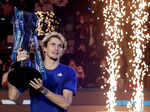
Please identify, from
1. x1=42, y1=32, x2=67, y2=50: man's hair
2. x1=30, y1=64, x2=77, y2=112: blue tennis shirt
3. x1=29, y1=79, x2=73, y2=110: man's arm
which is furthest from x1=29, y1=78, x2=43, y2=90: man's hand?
x1=42, y1=32, x2=67, y2=50: man's hair

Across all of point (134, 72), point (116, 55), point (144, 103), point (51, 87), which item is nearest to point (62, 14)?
point (116, 55)

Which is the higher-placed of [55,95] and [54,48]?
[54,48]

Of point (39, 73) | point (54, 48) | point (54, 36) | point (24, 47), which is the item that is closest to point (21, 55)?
point (24, 47)

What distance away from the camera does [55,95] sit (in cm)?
280

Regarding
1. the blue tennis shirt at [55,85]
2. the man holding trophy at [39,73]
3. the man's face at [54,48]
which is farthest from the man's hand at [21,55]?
the blue tennis shirt at [55,85]

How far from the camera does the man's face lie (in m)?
2.84

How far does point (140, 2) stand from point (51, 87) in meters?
8.86

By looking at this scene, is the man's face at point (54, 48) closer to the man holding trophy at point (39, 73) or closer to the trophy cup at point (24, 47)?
the man holding trophy at point (39, 73)

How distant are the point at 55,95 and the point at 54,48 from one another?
1.12 feet

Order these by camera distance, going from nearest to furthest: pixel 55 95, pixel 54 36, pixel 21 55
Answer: pixel 21 55 < pixel 55 95 < pixel 54 36

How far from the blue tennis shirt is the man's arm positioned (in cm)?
4

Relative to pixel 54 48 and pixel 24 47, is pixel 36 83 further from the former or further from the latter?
pixel 54 48

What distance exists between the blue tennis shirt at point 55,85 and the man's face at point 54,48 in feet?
0.49

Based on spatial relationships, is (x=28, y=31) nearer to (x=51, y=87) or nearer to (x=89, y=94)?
(x=51, y=87)
